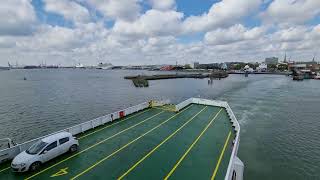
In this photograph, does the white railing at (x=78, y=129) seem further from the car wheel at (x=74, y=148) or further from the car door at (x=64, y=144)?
the car wheel at (x=74, y=148)

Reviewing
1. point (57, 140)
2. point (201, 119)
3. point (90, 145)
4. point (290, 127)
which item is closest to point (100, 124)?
point (90, 145)

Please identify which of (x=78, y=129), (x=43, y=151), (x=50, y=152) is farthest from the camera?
(x=78, y=129)

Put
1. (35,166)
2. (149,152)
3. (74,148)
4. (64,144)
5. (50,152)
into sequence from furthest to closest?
(149,152) < (74,148) < (64,144) < (50,152) < (35,166)

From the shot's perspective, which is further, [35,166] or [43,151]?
[43,151]

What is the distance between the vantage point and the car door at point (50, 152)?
55.0 ft

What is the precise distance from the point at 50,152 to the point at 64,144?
132 cm

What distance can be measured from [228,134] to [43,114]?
37.8m

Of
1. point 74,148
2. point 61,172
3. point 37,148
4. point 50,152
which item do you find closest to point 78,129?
point 74,148

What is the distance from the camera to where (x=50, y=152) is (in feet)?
56.4

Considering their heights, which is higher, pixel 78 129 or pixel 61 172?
pixel 78 129

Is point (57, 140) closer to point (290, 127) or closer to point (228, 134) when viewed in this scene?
point (228, 134)

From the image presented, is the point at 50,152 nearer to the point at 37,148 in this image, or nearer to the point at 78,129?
the point at 37,148

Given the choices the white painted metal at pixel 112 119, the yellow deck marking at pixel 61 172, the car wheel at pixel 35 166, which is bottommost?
the yellow deck marking at pixel 61 172

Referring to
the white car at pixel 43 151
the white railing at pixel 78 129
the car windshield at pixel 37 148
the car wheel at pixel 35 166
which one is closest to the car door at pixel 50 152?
the white car at pixel 43 151
